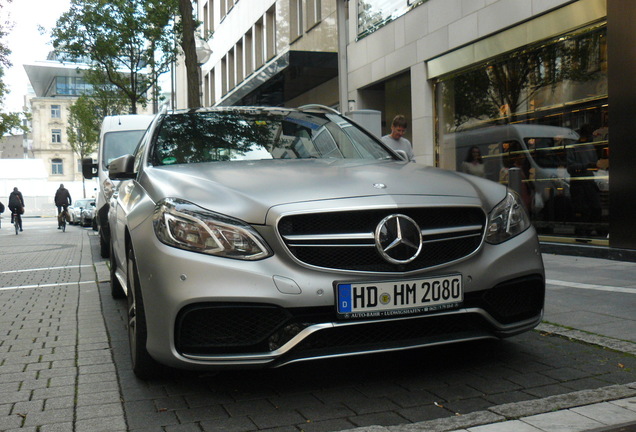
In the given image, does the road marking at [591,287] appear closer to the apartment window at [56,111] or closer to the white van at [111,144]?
the white van at [111,144]

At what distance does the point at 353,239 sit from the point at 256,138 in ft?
5.67

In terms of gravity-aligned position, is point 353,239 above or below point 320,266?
above

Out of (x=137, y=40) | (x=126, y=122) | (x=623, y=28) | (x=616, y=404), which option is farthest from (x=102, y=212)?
(x=137, y=40)

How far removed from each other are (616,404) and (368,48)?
14.5 m

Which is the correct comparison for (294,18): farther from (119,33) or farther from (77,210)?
(77,210)

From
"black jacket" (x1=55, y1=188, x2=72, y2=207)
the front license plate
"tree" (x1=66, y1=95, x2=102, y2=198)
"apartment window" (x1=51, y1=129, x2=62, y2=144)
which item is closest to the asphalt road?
the front license plate

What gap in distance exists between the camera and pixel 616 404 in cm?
318

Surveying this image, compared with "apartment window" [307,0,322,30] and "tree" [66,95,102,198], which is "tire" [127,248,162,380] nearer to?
"apartment window" [307,0,322,30]

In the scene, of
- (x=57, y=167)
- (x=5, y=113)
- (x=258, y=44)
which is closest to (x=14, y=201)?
(x=5, y=113)

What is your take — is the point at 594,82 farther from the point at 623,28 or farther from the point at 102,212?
the point at 102,212

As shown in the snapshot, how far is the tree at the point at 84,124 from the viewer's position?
47700mm

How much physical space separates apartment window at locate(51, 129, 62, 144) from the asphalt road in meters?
91.3

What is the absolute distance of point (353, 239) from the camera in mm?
3365

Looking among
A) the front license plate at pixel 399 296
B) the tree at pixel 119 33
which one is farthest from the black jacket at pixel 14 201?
the front license plate at pixel 399 296
